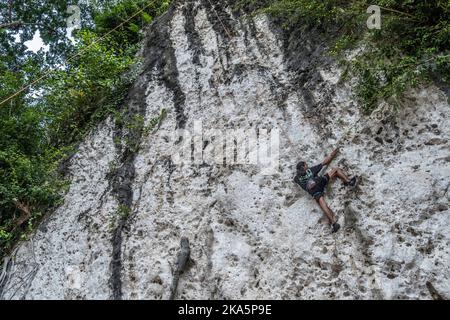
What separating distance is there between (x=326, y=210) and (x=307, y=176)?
0.53 m

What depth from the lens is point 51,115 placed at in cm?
787

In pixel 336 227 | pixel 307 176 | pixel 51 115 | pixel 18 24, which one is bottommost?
pixel 336 227

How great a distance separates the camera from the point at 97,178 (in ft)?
21.8

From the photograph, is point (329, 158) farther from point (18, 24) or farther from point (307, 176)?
point (18, 24)

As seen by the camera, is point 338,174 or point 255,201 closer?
point 338,174

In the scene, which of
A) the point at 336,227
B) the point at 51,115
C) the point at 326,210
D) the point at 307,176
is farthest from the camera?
the point at 51,115

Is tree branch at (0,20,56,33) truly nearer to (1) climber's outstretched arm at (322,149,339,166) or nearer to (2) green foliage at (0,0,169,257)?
(2) green foliage at (0,0,169,257)

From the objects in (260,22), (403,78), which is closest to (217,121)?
(260,22)

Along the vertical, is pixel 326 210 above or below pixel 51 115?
below

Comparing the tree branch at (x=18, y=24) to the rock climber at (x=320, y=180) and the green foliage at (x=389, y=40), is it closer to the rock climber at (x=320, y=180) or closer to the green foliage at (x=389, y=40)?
the green foliage at (x=389, y=40)

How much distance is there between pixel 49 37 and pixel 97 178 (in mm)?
7200

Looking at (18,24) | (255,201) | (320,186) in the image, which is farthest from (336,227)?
(18,24)
